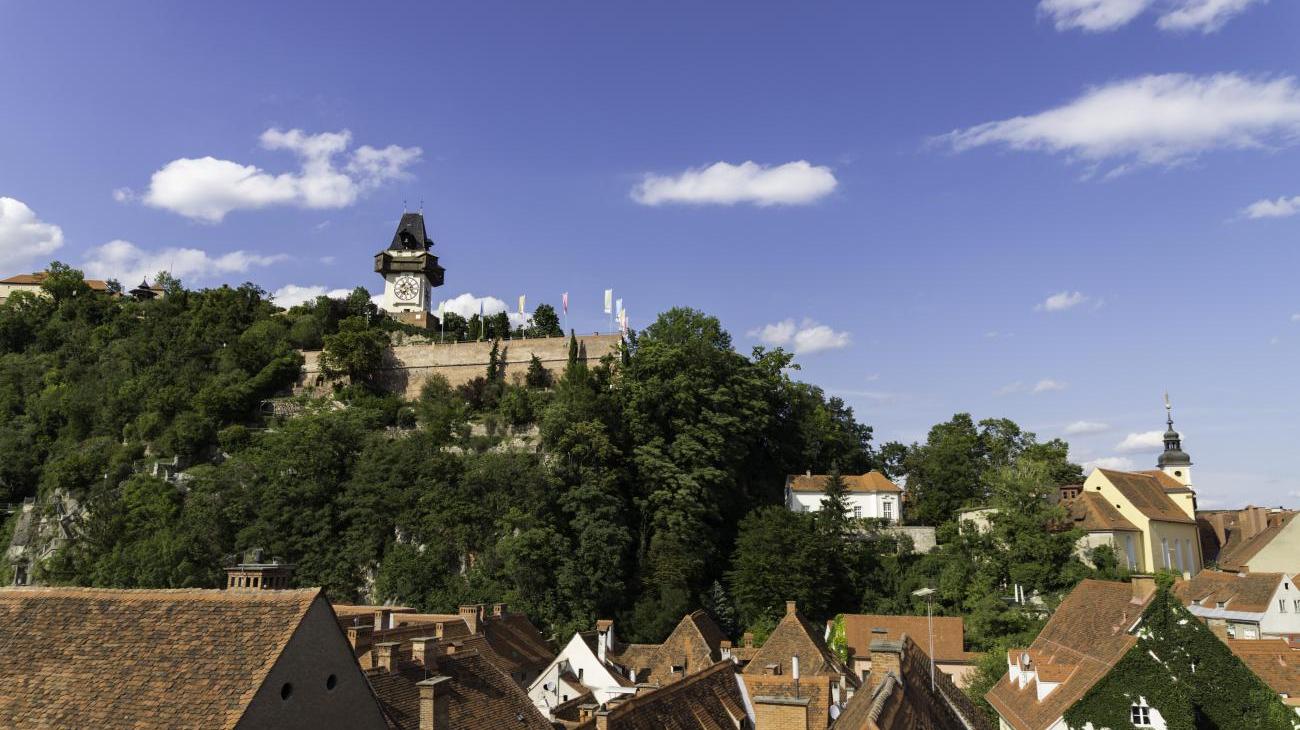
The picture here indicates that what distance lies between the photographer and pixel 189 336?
2761 inches

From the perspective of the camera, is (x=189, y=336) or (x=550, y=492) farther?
(x=189, y=336)

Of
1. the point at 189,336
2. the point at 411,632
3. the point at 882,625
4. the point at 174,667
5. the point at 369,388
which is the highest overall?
the point at 189,336

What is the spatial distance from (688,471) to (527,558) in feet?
40.8

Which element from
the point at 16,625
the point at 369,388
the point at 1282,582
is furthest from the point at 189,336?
the point at 1282,582

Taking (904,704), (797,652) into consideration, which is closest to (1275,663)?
(797,652)

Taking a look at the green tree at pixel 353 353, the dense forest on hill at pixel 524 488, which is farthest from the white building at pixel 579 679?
the green tree at pixel 353 353

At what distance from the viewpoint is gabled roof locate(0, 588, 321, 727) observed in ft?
36.8

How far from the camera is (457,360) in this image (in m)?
68.7

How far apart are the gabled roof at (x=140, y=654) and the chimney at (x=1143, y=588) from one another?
25486 millimetres

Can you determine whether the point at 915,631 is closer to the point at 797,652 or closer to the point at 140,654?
the point at 797,652

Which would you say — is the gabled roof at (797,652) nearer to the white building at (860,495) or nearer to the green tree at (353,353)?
the white building at (860,495)

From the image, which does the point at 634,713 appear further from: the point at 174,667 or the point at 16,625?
the point at 16,625

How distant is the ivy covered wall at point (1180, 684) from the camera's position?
2458 cm

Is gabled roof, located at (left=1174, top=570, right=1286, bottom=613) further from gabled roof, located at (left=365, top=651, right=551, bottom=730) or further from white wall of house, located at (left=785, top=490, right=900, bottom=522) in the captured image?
gabled roof, located at (left=365, top=651, right=551, bottom=730)
